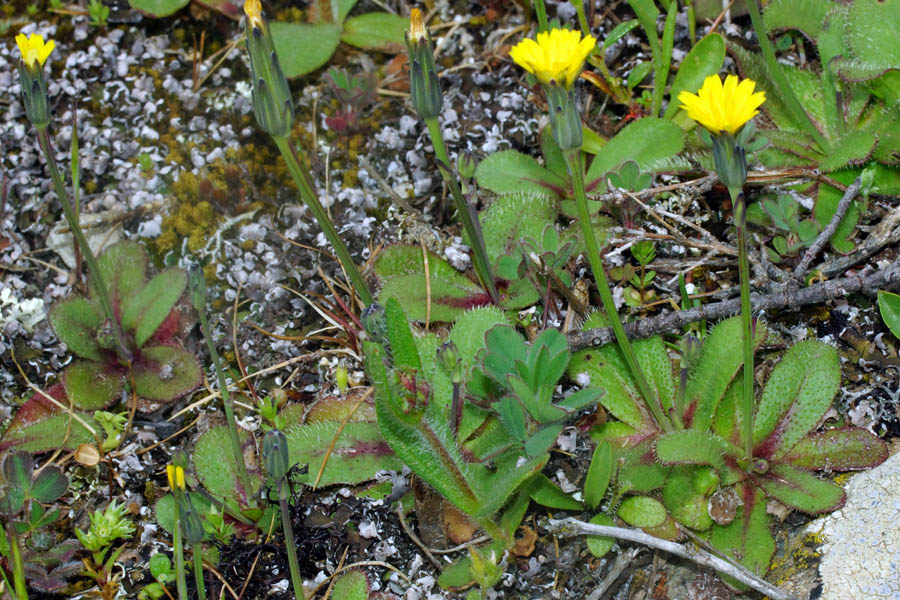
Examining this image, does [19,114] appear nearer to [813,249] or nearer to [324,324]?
[324,324]

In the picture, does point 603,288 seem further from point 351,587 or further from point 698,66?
point 698,66

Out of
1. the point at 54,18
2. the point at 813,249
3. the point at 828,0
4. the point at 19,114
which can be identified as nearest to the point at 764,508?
the point at 813,249

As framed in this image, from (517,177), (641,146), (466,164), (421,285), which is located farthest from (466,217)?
(641,146)

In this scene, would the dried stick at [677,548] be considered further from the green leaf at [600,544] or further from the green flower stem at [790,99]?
the green flower stem at [790,99]

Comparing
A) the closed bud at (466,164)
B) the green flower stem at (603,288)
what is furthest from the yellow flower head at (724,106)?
the closed bud at (466,164)

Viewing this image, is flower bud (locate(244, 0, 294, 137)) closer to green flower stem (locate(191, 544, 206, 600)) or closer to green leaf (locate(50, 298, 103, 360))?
green flower stem (locate(191, 544, 206, 600))
